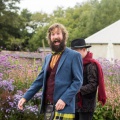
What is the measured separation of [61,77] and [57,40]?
1.25 ft

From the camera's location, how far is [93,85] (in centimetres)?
410

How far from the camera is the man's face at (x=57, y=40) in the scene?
3484mm

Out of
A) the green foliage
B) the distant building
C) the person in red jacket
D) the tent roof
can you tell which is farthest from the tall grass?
the green foliage

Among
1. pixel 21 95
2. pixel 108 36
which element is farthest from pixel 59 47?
pixel 108 36

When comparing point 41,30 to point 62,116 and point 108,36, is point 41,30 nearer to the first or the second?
point 108,36

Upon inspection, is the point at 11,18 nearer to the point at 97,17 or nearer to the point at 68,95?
the point at 97,17

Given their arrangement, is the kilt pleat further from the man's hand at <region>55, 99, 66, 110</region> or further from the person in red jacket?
the person in red jacket

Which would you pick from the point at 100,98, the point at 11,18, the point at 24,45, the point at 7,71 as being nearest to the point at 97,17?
the point at 11,18

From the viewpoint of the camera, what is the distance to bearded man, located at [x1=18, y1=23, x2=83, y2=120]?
336cm

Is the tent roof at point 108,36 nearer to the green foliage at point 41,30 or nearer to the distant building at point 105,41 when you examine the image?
the distant building at point 105,41

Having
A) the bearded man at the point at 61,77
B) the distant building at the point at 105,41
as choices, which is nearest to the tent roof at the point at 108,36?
the distant building at the point at 105,41


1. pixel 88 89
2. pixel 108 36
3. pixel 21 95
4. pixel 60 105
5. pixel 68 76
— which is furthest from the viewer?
pixel 108 36

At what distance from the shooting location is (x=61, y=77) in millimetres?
3420

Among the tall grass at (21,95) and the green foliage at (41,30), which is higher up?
the green foliage at (41,30)
